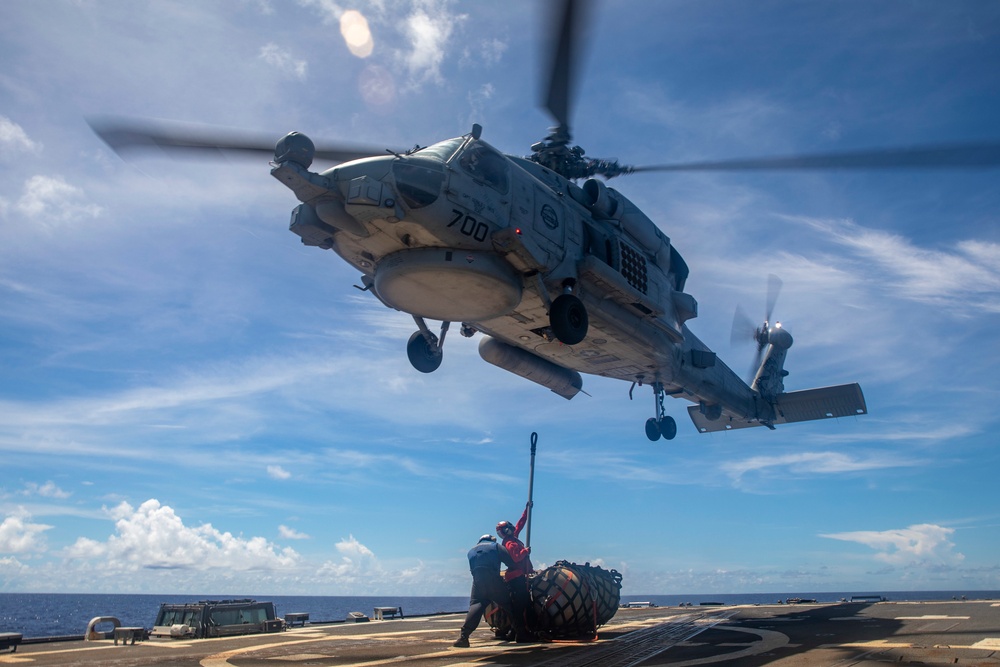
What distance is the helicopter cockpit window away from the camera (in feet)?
44.5

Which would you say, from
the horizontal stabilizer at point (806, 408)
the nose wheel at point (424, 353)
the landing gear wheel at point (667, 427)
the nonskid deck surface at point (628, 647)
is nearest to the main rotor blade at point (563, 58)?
the nose wheel at point (424, 353)

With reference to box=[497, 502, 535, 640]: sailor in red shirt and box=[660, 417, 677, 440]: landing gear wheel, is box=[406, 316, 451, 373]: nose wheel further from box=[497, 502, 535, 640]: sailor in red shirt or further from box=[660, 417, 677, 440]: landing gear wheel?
box=[660, 417, 677, 440]: landing gear wheel

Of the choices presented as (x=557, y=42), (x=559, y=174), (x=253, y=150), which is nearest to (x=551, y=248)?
(x=559, y=174)

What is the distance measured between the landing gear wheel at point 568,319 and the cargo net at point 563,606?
463cm

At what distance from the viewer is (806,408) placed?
25.5 m

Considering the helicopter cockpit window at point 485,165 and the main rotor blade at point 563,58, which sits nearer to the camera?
the main rotor blade at point 563,58

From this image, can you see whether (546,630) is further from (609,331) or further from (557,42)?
(557,42)

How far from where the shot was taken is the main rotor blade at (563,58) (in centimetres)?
960

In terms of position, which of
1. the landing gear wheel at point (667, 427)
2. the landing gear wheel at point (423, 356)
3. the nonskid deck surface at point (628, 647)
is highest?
the landing gear wheel at point (423, 356)

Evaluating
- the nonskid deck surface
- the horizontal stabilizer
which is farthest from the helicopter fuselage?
the horizontal stabilizer

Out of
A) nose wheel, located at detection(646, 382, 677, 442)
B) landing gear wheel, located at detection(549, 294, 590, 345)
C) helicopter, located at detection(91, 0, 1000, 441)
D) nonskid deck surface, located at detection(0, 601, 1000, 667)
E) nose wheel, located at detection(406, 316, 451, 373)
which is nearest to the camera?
nonskid deck surface, located at detection(0, 601, 1000, 667)

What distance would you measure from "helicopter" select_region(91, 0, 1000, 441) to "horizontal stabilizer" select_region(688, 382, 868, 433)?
19.3 feet

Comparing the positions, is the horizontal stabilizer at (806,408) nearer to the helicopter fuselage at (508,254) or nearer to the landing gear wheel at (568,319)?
the helicopter fuselage at (508,254)

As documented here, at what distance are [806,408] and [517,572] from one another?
54.1 feet
